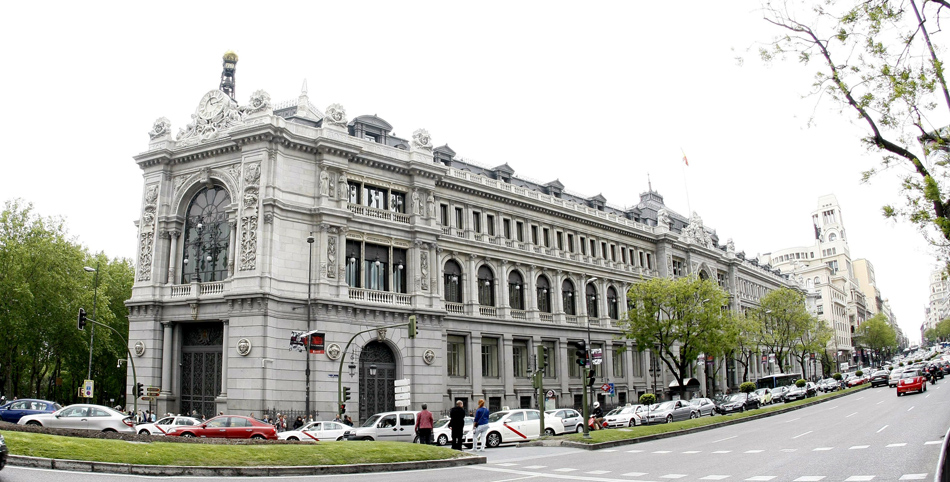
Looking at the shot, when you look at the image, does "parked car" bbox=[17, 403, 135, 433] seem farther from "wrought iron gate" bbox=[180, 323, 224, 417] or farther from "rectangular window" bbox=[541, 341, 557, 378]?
"rectangular window" bbox=[541, 341, 557, 378]

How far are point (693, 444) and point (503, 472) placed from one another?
1108cm

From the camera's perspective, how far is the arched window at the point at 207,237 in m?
41.2

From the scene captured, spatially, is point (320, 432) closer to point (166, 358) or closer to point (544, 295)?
point (166, 358)

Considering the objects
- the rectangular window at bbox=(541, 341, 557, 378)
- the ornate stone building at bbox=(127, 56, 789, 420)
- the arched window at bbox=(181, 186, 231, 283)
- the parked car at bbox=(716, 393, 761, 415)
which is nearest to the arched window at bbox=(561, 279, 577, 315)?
the rectangular window at bbox=(541, 341, 557, 378)

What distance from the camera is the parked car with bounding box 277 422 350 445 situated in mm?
28406

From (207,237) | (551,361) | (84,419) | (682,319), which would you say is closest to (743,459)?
(84,419)

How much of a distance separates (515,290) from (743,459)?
34287mm

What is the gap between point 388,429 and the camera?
101 ft

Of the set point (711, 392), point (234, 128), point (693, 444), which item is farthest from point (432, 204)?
point (711, 392)

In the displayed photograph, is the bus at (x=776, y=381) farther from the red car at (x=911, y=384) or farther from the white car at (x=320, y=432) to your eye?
the white car at (x=320, y=432)

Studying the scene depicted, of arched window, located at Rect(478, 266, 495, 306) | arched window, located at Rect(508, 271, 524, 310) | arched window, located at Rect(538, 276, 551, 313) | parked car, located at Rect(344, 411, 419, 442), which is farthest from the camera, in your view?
arched window, located at Rect(538, 276, 551, 313)

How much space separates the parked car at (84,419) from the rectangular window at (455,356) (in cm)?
2395

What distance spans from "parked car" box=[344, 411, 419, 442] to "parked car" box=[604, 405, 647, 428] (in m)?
13.7

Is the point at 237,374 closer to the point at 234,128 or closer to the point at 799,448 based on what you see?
the point at 234,128
